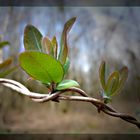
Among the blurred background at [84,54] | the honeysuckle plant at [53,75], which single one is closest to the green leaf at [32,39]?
the honeysuckle plant at [53,75]

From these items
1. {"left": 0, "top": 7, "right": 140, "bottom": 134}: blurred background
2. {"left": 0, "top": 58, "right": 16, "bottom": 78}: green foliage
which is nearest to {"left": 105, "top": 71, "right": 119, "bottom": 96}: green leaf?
{"left": 0, "top": 58, "right": 16, "bottom": 78}: green foliage


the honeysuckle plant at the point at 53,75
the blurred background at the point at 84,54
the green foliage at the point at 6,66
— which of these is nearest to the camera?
the honeysuckle plant at the point at 53,75

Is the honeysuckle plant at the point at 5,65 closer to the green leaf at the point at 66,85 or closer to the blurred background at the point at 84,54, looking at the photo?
the green leaf at the point at 66,85

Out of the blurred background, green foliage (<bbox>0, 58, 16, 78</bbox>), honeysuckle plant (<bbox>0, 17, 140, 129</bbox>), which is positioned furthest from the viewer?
the blurred background

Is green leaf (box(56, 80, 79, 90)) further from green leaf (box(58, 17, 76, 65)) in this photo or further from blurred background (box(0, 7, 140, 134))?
blurred background (box(0, 7, 140, 134))

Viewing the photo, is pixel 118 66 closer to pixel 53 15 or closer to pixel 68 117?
pixel 68 117

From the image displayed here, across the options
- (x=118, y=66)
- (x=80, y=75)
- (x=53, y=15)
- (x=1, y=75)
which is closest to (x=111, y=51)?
(x=118, y=66)
